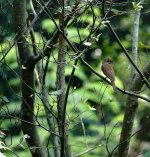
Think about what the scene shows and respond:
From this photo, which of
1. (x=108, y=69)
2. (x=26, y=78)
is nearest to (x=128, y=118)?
(x=108, y=69)

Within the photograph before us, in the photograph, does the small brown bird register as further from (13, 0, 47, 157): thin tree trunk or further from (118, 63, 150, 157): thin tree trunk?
(13, 0, 47, 157): thin tree trunk

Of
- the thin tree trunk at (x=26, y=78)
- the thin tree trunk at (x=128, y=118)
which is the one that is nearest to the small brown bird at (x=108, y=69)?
the thin tree trunk at (x=128, y=118)

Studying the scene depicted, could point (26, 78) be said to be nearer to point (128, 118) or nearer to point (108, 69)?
point (108, 69)

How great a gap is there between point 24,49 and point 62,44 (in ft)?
0.82

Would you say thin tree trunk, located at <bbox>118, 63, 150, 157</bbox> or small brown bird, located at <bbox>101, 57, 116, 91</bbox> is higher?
small brown bird, located at <bbox>101, 57, 116, 91</bbox>

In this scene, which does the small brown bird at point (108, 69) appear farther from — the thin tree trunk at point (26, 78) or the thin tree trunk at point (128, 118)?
the thin tree trunk at point (26, 78)

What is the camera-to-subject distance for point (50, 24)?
19.2 feet

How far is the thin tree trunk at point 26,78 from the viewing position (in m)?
3.12

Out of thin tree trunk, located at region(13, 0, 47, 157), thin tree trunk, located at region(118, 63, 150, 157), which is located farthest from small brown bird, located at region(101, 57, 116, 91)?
thin tree trunk, located at region(13, 0, 47, 157)

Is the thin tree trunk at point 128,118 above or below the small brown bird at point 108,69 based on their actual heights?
below

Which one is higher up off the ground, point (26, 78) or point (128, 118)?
point (26, 78)

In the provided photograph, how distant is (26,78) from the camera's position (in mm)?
3150

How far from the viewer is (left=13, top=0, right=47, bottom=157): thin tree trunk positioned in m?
3.12

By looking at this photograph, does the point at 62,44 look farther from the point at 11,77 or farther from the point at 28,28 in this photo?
the point at 11,77
